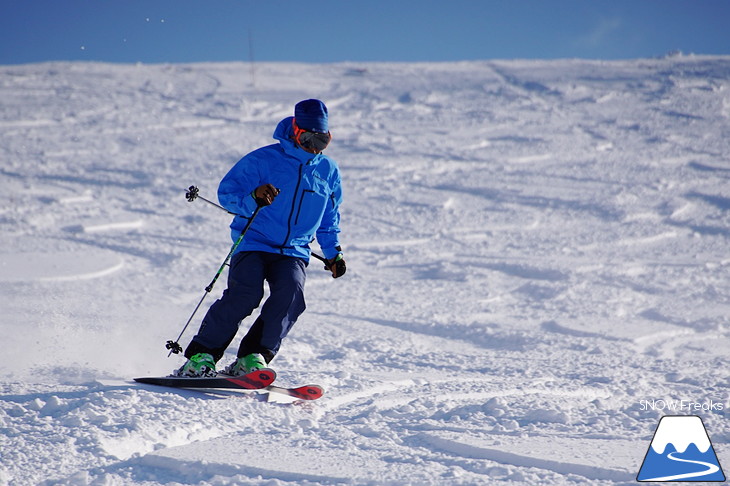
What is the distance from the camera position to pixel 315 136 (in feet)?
12.2

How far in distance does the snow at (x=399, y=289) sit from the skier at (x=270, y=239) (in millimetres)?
351

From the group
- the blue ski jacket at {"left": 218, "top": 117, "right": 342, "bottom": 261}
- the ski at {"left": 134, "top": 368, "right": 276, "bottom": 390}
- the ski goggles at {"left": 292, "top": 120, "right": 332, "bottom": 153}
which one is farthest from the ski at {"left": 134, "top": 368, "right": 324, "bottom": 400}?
the ski goggles at {"left": 292, "top": 120, "right": 332, "bottom": 153}

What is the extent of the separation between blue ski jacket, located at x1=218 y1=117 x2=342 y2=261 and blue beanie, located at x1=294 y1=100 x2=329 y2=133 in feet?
0.31

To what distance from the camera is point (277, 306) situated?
3.70 m

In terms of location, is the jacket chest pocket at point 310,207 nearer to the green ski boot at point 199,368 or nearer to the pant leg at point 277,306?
the pant leg at point 277,306

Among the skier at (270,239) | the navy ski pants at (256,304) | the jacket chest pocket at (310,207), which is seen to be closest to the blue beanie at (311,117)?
the skier at (270,239)

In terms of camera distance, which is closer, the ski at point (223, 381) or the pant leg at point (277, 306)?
the ski at point (223, 381)

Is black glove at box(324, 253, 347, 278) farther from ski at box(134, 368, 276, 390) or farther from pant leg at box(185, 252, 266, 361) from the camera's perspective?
ski at box(134, 368, 276, 390)

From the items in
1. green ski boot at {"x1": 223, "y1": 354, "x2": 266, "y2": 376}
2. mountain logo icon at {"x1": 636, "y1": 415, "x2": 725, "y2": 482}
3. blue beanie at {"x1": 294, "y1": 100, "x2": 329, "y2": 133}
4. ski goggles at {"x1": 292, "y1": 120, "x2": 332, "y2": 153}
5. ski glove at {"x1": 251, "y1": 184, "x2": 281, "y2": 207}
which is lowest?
mountain logo icon at {"x1": 636, "y1": 415, "x2": 725, "y2": 482}

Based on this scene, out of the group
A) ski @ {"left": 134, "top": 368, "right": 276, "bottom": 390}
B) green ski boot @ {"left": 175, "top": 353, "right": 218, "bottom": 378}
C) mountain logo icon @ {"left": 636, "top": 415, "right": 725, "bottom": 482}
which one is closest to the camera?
mountain logo icon @ {"left": 636, "top": 415, "right": 725, "bottom": 482}

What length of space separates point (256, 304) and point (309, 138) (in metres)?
0.96

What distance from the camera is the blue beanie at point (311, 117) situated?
12.1 ft

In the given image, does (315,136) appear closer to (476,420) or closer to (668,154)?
(476,420)

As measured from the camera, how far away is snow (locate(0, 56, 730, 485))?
108 inches
